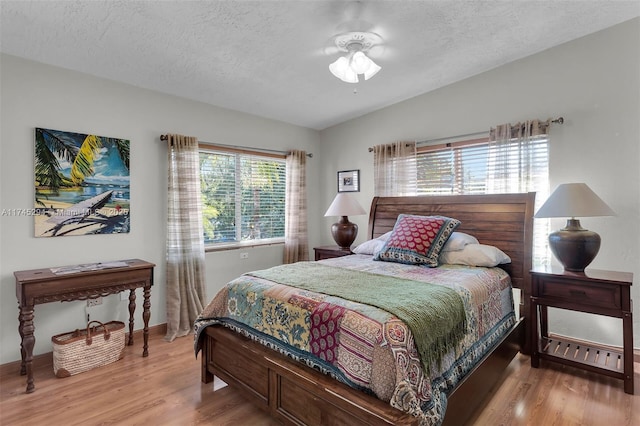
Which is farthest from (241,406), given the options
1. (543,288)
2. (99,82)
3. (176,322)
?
(99,82)

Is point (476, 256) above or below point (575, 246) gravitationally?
below

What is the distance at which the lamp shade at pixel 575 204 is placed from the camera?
7.95 feet

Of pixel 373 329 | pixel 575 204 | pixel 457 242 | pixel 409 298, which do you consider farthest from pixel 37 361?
pixel 575 204

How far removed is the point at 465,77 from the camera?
11.7ft

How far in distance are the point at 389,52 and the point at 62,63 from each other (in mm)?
2768

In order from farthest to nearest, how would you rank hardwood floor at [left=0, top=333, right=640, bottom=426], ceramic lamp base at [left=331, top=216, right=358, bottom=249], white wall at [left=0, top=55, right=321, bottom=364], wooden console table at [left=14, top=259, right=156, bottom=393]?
ceramic lamp base at [left=331, top=216, right=358, bottom=249]
white wall at [left=0, top=55, right=321, bottom=364]
wooden console table at [left=14, top=259, right=156, bottom=393]
hardwood floor at [left=0, top=333, right=640, bottom=426]

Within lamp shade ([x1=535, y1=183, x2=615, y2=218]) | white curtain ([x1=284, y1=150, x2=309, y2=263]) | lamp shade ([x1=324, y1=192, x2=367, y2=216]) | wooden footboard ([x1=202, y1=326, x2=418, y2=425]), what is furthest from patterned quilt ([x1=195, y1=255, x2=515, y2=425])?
white curtain ([x1=284, y1=150, x2=309, y2=263])

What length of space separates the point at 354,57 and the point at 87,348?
10.2 feet

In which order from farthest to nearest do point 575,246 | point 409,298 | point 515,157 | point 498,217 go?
point 515,157 → point 498,217 → point 575,246 → point 409,298

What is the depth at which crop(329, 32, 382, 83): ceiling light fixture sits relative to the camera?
2.54m

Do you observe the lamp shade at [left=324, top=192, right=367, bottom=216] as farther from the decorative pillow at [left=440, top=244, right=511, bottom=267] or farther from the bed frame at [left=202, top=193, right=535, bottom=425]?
the decorative pillow at [left=440, top=244, right=511, bottom=267]

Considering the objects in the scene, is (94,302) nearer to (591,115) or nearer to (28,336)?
(28,336)

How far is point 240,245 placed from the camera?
4.13 meters

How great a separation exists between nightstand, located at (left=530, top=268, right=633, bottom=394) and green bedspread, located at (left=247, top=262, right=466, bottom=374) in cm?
112
